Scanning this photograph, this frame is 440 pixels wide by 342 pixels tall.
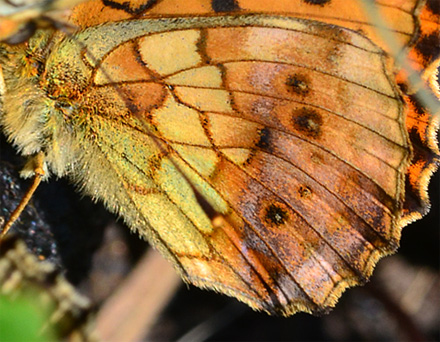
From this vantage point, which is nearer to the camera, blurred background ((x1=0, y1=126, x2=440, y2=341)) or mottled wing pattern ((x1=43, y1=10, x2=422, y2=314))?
mottled wing pattern ((x1=43, y1=10, x2=422, y2=314))

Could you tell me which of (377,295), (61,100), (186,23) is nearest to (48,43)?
(61,100)

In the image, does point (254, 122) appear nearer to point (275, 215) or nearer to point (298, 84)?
point (298, 84)

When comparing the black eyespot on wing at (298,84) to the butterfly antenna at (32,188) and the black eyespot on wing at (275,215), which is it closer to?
the black eyespot on wing at (275,215)

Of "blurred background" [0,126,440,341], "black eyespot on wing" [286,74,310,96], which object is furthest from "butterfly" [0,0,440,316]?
"blurred background" [0,126,440,341]

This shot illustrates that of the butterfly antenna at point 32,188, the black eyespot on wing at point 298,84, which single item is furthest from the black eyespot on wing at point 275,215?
the butterfly antenna at point 32,188

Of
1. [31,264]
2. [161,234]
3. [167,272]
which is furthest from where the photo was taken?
[167,272]

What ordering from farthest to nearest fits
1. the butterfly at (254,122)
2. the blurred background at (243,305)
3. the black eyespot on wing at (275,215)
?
the blurred background at (243,305), the black eyespot on wing at (275,215), the butterfly at (254,122)

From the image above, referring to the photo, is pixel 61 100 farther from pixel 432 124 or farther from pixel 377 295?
pixel 377 295

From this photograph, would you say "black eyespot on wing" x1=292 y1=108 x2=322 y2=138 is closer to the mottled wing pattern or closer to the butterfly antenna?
the mottled wing pattern
